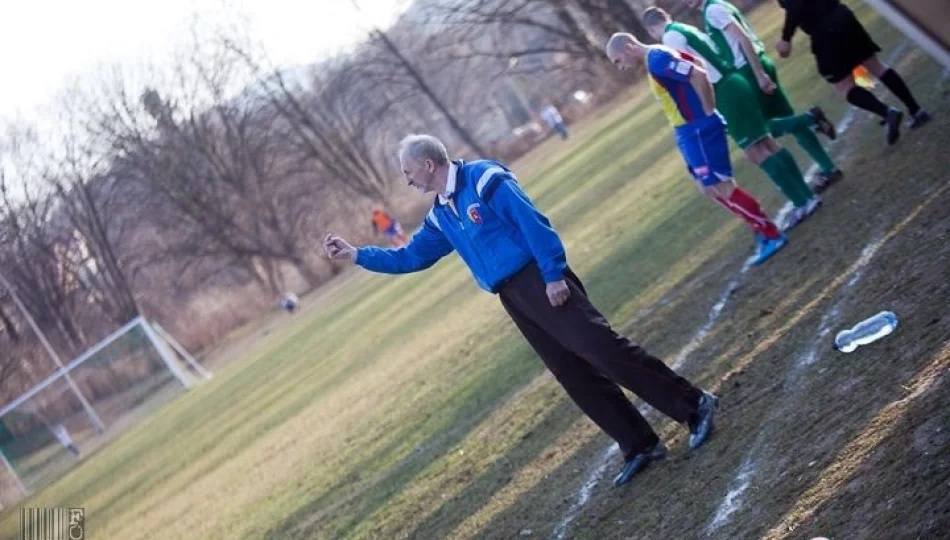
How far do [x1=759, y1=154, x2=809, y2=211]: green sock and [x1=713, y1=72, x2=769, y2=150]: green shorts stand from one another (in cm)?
21

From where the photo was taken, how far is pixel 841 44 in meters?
10.5

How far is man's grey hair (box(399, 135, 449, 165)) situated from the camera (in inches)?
252

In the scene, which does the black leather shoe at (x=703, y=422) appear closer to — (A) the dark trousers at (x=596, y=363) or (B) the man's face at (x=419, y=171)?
(A) the dark trousers at (x=596, y=363)

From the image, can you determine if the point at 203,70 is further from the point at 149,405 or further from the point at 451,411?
the point at 451,411

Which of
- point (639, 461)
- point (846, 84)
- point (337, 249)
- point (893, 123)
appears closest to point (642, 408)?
point (639, 461)

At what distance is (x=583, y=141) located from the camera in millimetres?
38500

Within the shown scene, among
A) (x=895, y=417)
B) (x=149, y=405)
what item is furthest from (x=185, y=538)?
(x=149, y=405)

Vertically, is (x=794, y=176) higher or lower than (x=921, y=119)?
higher

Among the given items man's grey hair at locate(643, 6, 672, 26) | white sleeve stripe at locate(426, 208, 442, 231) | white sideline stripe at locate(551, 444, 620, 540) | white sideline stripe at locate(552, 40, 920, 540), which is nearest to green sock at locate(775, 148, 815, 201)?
white sideline stripe at locate(552, 40, 920, 540)

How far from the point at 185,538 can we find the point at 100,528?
16.0 ft

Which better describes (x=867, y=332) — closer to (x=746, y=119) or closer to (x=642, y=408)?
(x=642, y=408)

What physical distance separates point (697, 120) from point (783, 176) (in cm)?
119

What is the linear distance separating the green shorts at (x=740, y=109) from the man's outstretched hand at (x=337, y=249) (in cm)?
410

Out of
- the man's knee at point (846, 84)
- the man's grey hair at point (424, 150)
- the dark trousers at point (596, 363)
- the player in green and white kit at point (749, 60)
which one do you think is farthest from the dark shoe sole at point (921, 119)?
the man's grey hair at point (424, 150)
